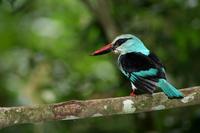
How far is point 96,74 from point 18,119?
3.08 m

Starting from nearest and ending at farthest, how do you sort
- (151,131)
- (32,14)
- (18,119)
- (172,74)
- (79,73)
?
(18,119)
(151,131)
(172,74)
(79,73)
(32,14)

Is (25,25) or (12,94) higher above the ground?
(25,25)

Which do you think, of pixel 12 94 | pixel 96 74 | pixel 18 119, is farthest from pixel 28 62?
pixel 18 119

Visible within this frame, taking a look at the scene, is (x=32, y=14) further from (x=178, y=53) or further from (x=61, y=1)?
(x=178, y=53)

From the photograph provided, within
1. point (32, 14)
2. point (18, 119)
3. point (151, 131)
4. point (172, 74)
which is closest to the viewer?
point (18, 119)

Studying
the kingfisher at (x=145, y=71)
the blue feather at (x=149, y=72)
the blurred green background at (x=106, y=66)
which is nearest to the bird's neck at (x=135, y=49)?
the kingfisher at (x=145, y=71)

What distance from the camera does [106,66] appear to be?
7.53m

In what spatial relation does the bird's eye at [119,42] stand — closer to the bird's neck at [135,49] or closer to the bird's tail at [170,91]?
the bird's neck at [135,49]

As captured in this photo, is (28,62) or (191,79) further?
(28,62)

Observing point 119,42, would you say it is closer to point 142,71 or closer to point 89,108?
point 142,71

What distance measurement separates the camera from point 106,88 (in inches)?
248

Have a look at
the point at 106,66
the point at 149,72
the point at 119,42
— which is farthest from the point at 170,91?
the point at 106,66

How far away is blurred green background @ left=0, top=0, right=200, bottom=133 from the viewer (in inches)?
223

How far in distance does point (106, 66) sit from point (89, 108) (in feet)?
11.7
